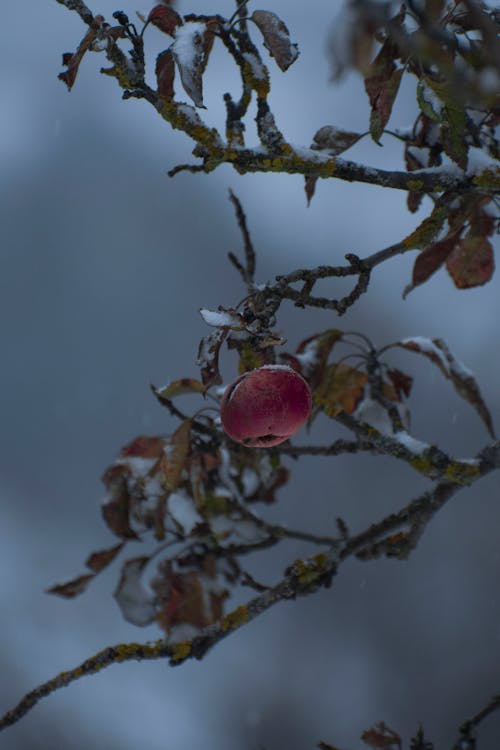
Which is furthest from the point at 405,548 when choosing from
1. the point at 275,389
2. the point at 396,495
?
the point at 396,495

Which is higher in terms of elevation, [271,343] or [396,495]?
[396,495]

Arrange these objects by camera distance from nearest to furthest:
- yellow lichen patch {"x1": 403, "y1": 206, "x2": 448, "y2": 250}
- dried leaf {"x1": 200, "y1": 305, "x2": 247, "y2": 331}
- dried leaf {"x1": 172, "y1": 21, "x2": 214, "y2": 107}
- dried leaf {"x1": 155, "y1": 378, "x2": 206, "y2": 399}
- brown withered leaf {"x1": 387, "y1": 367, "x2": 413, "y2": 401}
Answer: dried leaf {"x1": 200, "y1": 305, "x2": 247, "y2": 331} < dried leaf {"x1": 172, "y1": 21, "x2": 214, "y2": 107} < yellow lichen patch {"x1": 403, "y1": 206, "x2": 448, "y2": 250} < dried leaf {"x1": 155, "y1": 378, "x2": 206, "y2": 399} < brown withered leaf {"x1": 387, "y1": 367, "x2": 413, "y2": 401}

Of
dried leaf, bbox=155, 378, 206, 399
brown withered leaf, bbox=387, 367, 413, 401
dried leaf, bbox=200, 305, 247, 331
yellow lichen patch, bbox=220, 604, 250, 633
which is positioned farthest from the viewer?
brown withered leaf, bbox=387, 367, 413, 401

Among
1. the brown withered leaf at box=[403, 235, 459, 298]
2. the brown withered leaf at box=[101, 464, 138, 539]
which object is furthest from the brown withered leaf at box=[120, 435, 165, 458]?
the brown withered leaf at box=[403, 235, 459, 298]

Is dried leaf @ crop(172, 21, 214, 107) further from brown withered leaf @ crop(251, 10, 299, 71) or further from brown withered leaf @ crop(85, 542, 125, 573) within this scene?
brown withered leaf @ crop(85, 542, 125, 573)

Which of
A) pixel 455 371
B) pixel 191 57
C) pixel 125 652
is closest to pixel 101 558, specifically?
pixel 125 652

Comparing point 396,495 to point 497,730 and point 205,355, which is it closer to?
point 497,730

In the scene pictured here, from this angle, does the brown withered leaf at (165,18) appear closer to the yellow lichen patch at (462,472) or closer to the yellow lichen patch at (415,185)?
the yellow lichen patch at (415,185)

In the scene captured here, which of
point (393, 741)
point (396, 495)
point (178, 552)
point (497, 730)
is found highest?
point (396, 495)
